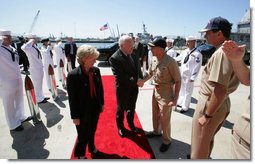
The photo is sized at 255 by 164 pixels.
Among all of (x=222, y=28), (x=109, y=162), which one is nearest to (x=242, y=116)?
(x=222, y=28)

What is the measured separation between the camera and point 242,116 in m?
1.61

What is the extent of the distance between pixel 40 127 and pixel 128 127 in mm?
1861

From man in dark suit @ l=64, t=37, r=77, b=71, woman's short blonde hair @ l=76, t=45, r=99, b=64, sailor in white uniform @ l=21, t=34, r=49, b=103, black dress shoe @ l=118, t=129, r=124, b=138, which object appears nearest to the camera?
woman's short blonde hair @ l=76, t=45, r=99, b=64

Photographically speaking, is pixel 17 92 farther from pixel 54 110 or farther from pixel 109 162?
pixel 109 162

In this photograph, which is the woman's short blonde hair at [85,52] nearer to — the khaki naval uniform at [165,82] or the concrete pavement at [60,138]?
the khaki naval uniform at [165,82]

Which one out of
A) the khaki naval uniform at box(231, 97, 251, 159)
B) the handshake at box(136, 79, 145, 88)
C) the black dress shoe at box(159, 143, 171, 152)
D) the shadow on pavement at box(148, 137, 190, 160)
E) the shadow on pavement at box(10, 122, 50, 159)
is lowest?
the shadow on pavement at box(148, 137, 190, 160)

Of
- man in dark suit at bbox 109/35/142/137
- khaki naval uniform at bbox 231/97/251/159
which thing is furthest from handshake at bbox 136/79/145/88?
khaki naval uniform at bbox 231/97/251/159

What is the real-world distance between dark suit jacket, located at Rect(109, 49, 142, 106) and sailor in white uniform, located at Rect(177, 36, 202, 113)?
6.10ft

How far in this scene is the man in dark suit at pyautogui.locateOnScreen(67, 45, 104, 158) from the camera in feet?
8.10

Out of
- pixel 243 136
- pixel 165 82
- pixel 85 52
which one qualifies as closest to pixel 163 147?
pixel 165 82

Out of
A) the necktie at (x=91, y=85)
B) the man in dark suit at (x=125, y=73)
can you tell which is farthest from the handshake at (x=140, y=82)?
the necktie at (x=91, y=85)

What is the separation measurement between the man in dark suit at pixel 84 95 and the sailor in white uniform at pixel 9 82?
192cm

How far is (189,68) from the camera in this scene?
15.7ft

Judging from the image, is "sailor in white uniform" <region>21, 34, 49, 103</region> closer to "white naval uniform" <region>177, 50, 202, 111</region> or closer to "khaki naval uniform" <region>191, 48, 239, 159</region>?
"white naval uniform" <region>177, 50, 202, 111</region>
